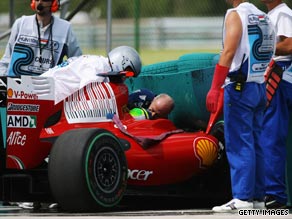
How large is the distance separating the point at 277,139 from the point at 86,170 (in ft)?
6.13

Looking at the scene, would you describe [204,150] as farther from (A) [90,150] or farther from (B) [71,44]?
(B) [71,44]

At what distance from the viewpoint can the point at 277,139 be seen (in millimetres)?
10938

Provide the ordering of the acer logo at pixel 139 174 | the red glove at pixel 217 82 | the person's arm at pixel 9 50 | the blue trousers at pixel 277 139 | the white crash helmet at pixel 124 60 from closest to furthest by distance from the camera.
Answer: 1. the red glove at pixel 217 82
2. the acer logo at pixel 139 174
3. the blue trousers at pixel 277 139
4. the white crash helmet at pixel 124 60
5. the person's arm at pixel 9 50

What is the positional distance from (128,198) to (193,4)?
8997 millimetres

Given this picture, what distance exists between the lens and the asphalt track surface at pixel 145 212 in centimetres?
980

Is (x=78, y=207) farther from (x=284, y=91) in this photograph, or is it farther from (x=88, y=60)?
(x=284, y=91)

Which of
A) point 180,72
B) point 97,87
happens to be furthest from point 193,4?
point 97,87

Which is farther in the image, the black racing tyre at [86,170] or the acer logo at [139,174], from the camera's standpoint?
the acer logo at [139,174]

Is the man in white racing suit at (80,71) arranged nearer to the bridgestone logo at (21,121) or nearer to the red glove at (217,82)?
the bridgestone logo at (21,121)

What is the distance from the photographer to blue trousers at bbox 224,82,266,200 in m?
10.3

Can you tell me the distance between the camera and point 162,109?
36.4ft

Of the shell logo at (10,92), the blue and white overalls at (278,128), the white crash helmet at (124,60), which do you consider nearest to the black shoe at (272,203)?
the blue and white overalls at (278,128)

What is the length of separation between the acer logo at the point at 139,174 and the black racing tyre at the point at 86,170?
0.37 meters

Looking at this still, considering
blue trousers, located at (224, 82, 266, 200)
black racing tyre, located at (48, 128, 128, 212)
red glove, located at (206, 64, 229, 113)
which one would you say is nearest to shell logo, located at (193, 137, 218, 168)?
blue trousers, located at (224, 82, 266, 200)
